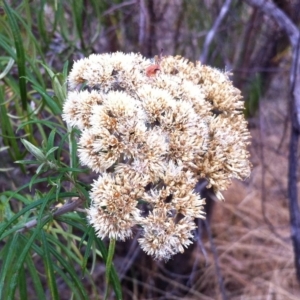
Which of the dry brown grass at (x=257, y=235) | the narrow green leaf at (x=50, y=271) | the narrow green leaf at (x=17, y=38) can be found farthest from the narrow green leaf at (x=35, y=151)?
the dry brown grass at (x=257, y=235)

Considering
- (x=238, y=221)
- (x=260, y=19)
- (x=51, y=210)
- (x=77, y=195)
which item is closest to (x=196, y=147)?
(x=77, y=195)

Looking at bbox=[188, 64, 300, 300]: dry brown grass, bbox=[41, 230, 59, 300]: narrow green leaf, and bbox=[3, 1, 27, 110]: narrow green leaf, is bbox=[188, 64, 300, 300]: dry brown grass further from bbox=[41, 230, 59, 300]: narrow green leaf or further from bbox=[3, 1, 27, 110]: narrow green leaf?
bbox=[41, 230, 59, 300]: narrow green leaf

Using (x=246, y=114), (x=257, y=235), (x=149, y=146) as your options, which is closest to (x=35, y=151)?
(x=149, y=146)

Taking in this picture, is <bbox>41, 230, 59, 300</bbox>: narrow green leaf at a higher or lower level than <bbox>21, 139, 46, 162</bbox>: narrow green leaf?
lower

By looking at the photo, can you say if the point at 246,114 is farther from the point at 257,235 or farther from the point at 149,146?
the point at 149,146

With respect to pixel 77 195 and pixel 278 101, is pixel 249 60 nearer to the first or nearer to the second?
pixel 278 101

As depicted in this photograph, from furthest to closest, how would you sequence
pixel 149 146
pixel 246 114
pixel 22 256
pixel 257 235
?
pixel 257 235 < pixel 246 114 < pixel 22 256 < pixel 149 146

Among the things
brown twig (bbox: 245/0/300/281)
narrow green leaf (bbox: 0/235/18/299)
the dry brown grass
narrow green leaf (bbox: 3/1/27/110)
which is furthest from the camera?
the dry brown grass

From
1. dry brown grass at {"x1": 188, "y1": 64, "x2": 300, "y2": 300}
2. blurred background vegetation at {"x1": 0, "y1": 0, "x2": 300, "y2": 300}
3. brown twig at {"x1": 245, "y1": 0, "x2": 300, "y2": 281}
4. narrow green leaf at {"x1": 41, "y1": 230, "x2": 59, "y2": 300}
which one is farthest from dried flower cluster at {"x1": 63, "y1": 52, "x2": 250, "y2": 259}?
dry brown grass at {"x1": 188, "y1": 64, "x2": 300, "y2": 300}
